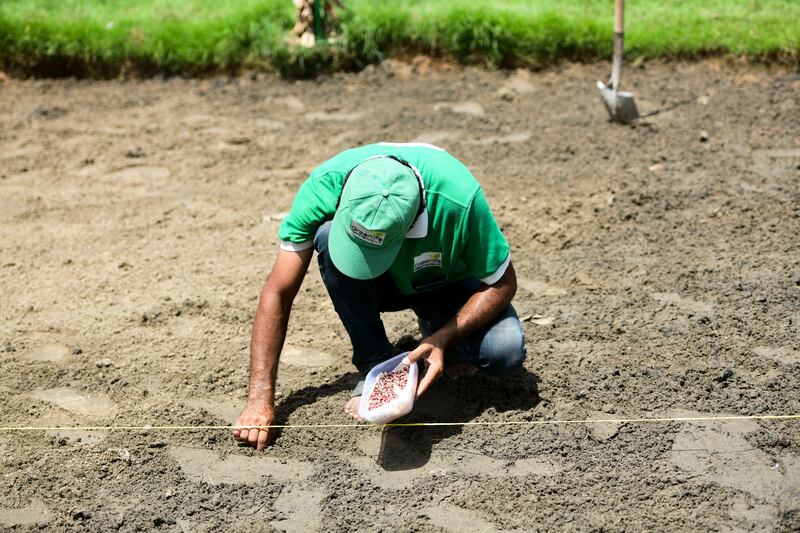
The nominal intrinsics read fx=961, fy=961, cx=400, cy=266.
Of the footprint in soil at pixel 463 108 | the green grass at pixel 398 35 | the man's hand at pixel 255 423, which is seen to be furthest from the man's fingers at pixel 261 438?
the green grass at pixel 398 35

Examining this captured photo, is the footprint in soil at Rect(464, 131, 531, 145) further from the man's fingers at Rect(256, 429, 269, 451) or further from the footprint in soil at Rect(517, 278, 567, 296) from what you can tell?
the man's fingers at Rect(256, 429, 269, 451)

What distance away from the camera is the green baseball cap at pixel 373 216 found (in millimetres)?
2746

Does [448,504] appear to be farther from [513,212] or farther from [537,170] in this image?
[537,170]

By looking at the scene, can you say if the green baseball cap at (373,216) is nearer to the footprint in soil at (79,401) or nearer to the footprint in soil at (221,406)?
the footprint in soil at (221,406)

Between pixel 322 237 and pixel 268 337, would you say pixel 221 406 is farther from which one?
pixel 322 237

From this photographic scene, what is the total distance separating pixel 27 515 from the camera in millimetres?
2947

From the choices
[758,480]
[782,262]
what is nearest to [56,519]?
[758,480]

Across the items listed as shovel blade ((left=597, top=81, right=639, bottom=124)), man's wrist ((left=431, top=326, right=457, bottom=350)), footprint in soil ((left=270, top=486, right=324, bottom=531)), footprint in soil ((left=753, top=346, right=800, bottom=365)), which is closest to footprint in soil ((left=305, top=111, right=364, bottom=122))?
shovel blade ((left=597, top=81, right=639, bottom=124))

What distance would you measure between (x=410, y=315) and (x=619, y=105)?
7.01 feet

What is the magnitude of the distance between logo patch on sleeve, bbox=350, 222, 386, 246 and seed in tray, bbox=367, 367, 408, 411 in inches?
20.7

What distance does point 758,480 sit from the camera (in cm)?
291

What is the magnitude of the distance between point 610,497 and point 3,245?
10.5 ft

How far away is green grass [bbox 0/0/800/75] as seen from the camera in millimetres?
6176

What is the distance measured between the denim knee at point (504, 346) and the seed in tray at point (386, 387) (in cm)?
31
